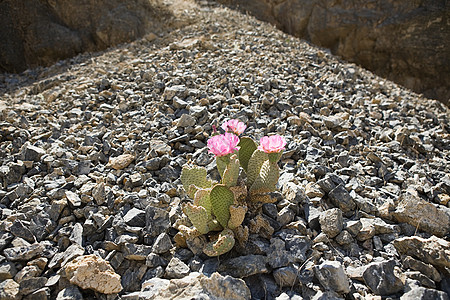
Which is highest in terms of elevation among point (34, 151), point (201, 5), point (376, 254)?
point (201, 5)

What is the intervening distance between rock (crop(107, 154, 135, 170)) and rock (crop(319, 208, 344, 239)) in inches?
58.9

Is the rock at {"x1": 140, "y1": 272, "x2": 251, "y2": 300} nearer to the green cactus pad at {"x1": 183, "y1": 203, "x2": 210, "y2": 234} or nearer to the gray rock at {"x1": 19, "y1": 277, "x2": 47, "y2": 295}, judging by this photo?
the green cactus pad at {"x1": 183, "y1": 203, "x2": 210, "y2": 234}

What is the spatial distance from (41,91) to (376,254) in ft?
14.6

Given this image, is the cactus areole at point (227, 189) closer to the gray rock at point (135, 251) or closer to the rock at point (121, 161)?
the gray rock at point (135, 251)

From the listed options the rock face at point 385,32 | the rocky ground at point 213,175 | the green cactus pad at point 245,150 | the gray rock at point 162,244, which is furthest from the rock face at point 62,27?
the gray rock at point 162,244

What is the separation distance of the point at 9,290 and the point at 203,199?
1044 millimetres

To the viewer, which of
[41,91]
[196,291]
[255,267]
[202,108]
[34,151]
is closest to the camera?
[196,291]

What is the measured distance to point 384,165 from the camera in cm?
270

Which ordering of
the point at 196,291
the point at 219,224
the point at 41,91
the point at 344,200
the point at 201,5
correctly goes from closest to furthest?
the point at 196,291
the point at 219,224
the point at 344,200
the point at 41,91
the point at 201,5

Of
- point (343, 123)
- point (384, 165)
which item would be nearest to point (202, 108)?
point (343, 123)

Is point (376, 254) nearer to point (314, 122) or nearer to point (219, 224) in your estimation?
point (219, 224)

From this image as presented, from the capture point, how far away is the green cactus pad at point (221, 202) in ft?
5.84

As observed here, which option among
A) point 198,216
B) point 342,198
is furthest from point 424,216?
point 198,216

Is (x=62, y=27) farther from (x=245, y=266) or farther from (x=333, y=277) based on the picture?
(x=333, y=277)
